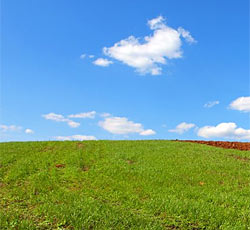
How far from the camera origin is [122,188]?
10383 millimetres

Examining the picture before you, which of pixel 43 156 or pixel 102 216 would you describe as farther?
pixel 43 156

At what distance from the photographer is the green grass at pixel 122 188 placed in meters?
7.83

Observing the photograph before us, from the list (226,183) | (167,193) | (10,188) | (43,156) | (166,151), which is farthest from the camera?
(166,151)

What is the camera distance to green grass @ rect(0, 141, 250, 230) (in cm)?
783

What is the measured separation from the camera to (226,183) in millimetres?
11742

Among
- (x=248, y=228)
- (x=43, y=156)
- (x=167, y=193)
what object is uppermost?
(x=43, y=156)

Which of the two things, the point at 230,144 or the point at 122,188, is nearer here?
the point at 122,188

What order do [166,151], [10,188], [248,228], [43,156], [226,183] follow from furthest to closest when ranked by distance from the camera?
[166,151]
[43,156]
[226,183]
[10,188]
[248,228]

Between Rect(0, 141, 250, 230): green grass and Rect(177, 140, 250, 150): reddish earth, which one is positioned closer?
Rect(0, 141, 250, 230): green grass

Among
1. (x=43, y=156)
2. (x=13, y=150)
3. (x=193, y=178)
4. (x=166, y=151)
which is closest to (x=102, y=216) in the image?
(x=193, y=178)

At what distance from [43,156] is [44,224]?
319 inches

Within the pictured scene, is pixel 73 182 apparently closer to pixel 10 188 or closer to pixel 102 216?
pixel 10 188

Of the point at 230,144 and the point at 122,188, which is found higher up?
the point at 230,144

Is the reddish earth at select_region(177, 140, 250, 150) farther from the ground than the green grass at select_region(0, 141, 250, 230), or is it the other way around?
the reddish earth at select_region(177, 140, 250, 150)
